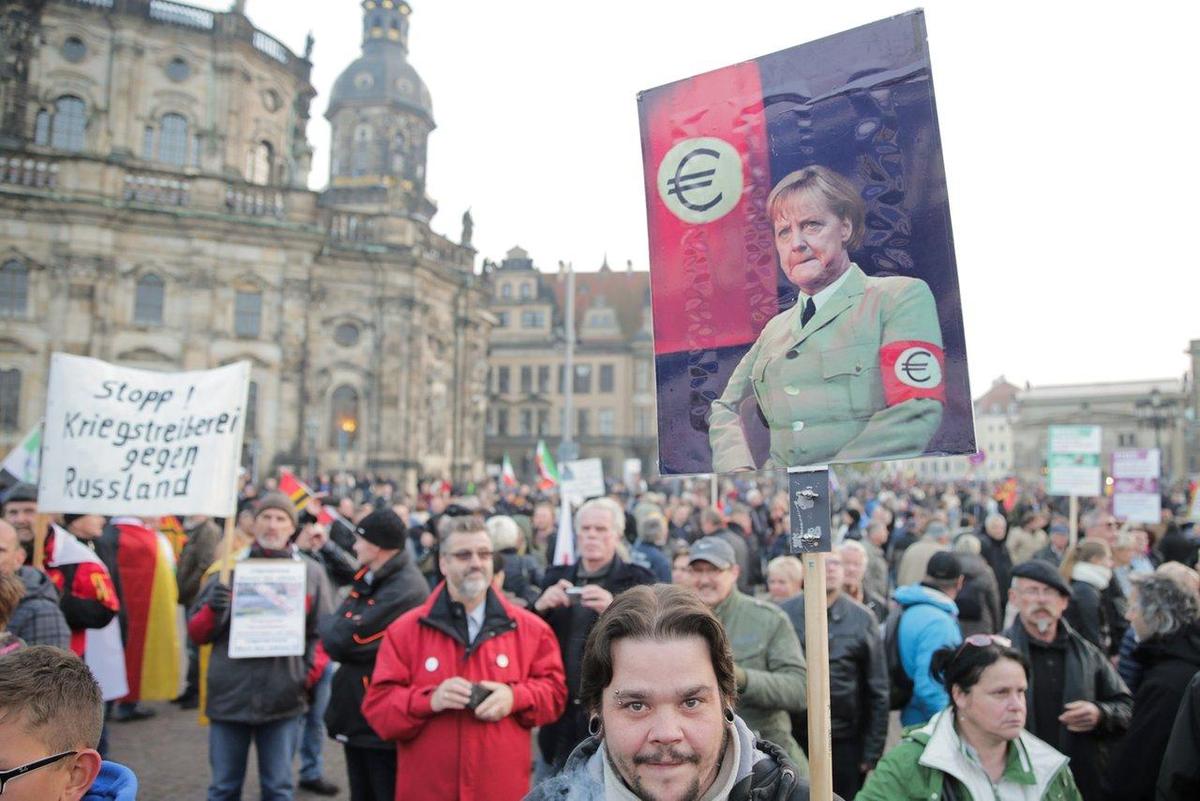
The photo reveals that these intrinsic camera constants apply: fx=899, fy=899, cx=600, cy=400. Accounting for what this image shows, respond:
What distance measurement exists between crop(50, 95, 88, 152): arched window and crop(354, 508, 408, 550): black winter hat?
39763 mm

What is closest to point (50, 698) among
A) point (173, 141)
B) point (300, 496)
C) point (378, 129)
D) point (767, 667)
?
point (767, 667)

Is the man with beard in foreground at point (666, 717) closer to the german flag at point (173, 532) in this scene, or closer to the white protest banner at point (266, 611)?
the white protest banner at point (266, 611)

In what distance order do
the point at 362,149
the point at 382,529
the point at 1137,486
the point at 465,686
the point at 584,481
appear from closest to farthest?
the point at 465,686 → the point at 382,529 → the point at 1137,486 → the point at 584,481 → the point at 362,149

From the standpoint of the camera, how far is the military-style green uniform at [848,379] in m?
2.74

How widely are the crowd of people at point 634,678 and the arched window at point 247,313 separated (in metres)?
30.4

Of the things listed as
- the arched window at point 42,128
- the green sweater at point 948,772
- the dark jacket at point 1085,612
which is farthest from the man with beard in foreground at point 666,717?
the arched window at point 42,128

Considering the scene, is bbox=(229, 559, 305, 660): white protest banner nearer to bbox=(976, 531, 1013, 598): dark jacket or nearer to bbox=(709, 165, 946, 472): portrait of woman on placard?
bbox=(709, 165, 946, 472): portrait of woman on placard

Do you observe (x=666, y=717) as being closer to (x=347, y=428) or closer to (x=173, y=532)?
(x=173, y=532)

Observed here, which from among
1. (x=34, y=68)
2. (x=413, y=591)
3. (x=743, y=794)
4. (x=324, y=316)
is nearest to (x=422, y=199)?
(x=324, y=316)

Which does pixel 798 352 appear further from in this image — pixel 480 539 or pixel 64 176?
pixel 64 176

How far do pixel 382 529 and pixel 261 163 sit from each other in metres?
40.6

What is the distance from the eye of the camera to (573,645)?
5152 millimetres

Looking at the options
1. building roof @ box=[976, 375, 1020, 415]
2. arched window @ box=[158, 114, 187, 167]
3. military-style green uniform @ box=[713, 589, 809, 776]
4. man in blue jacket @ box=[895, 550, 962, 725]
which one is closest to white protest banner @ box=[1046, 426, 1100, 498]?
man in blue jacket @ box=[895, 550, 962, 725]

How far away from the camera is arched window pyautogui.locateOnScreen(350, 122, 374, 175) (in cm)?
5194
